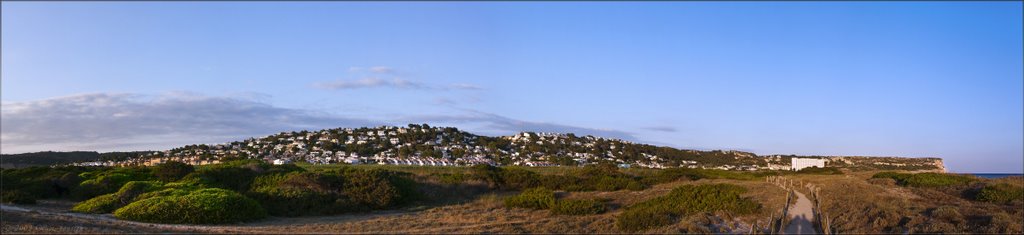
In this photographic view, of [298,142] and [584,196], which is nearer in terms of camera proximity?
[584,196]

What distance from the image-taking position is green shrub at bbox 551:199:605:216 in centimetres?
2028

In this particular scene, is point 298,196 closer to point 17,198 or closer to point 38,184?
point 17,198

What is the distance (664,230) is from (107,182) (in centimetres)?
2020

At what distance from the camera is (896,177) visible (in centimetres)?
3366

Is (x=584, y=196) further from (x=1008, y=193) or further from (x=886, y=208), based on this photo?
(x=1008, y=193)

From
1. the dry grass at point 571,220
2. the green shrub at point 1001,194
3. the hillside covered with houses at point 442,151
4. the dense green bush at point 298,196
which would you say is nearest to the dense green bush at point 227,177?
the dense green bush at point 298,196

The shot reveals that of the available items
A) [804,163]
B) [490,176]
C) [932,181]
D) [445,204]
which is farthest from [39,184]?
[804,163]

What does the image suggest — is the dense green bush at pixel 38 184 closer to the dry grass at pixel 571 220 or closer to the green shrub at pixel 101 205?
the dry grass at pixel 571 220

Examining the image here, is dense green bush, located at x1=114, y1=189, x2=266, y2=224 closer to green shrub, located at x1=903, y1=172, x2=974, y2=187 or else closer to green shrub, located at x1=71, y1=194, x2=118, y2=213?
green shrub, located at x1=71, y1=194, x2=118, y2=213

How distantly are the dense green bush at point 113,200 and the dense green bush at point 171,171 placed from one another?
3792mm

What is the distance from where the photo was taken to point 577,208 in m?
20.4

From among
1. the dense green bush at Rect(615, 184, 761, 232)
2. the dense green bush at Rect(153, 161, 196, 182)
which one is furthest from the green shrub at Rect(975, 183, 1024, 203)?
the dense green bush at Rect(153, 161, 196, 182)

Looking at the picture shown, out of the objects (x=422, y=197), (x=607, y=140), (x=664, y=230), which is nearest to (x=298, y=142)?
(x=607, y=140)

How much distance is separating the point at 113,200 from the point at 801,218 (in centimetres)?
1989
